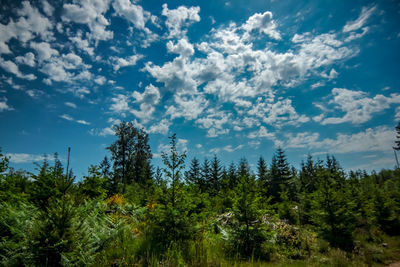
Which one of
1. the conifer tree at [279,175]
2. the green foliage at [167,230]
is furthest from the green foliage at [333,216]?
the conifer tree at [279,175]

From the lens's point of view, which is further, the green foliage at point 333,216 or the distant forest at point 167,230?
the green foliage at point 333,216

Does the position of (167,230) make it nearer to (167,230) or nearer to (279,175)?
(167,230)

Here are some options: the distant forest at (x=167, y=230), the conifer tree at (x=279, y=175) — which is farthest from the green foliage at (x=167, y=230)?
the conifer tree at (x=279, y=175)

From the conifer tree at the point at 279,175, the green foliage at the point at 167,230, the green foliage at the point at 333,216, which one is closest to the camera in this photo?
the green foliage at the point at 167,230

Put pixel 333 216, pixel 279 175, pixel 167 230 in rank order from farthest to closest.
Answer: pixel 279 175, pixel 333 216, pixel 167 230

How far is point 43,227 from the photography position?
4.53m

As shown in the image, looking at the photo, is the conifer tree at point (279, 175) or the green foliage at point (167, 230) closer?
the green foliage at point (167, 230)

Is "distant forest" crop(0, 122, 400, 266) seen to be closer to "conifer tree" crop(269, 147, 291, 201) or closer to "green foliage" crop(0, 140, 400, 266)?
"green foliage" crop(0, 140, 400, 266)

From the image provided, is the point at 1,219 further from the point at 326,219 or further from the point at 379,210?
the point at 379,210

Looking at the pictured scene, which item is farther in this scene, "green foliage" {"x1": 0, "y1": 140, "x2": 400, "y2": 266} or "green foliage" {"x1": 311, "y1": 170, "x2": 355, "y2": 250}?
"green foliage" {"x1": 311, "y1": 170, "x2": 355, "y2": 250}

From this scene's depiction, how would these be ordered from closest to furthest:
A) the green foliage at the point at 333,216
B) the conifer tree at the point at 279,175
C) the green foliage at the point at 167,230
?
the green foliage at the point at 167,230, the green foliage at the point at 333,216, the conifer tree at the point at 279,175

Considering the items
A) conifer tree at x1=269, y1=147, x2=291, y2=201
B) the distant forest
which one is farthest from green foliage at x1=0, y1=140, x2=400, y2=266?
conifer tree at x1=269, y1=147, x2=291, y2=201

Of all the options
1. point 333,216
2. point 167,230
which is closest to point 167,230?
point 167,230

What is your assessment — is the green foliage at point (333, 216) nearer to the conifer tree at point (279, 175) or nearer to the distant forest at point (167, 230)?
the distant forest at point (167, 230)
